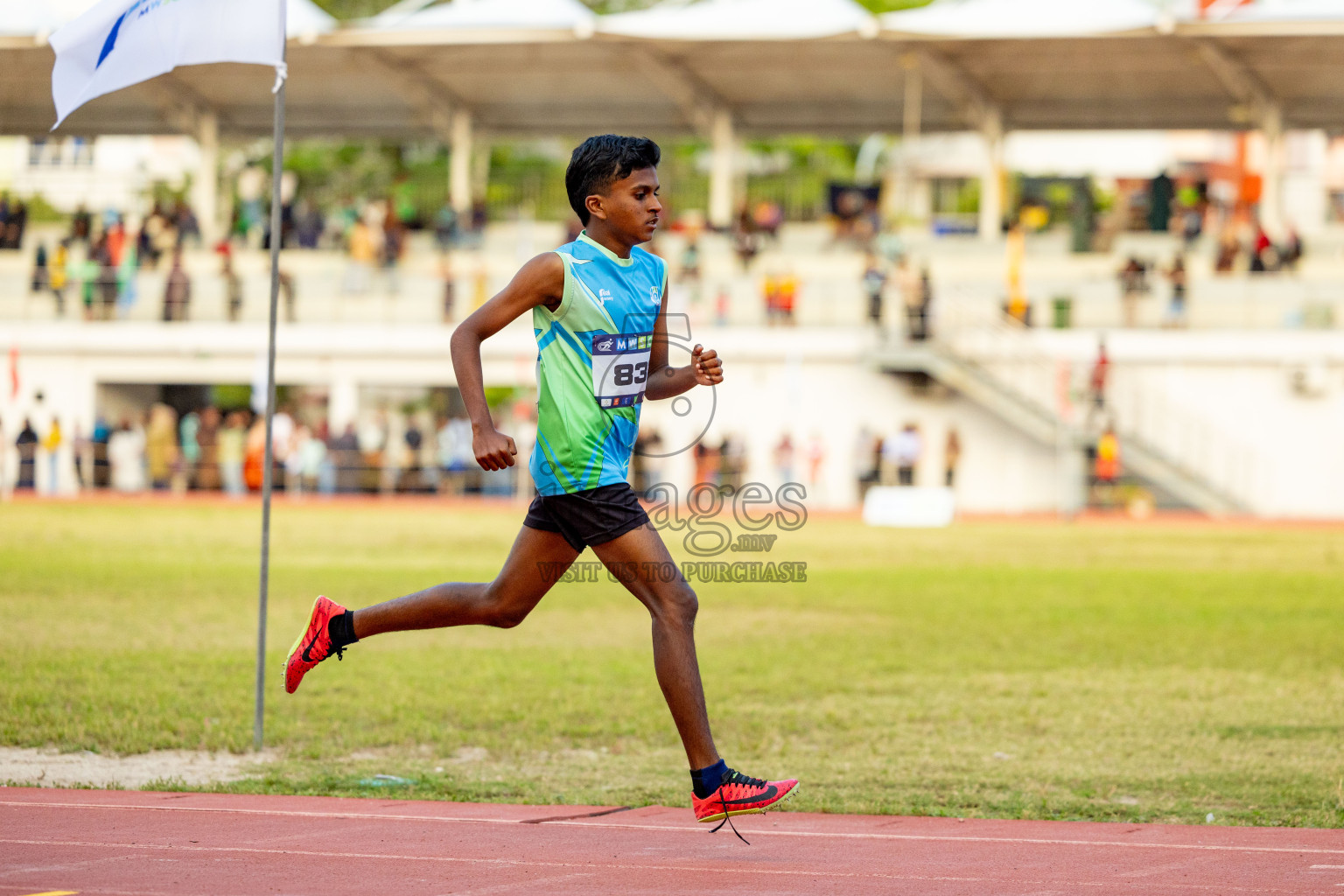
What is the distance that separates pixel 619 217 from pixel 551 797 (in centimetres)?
230

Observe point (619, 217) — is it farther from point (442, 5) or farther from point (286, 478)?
point (442, 5)

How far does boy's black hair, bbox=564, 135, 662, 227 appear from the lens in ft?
17.4

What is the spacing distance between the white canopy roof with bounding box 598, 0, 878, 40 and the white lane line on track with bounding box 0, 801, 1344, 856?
3143cm

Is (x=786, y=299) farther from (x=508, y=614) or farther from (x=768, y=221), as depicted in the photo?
(x=508, y=614)

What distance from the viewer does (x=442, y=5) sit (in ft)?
130

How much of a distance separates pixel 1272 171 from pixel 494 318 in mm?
34978

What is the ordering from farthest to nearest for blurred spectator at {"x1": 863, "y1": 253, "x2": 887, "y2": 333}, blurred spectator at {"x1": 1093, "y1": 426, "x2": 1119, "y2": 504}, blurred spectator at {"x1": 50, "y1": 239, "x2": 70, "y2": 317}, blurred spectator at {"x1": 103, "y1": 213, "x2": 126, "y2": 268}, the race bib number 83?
blurred spectator at {"x1": 103, "y1": 213, "x2": 126, "y2": 268}, blurred spectator at {"x1": 50, "y1": 239, "x2": 70, "y2": 317}, blurred spectator at {"x1": 863, "y1": 253, "x2": 887, "y2": 333}, blurred spectator at {"x1": 1093, "y1": 426, "x2": 1119, "y2": 504}, the race bib number 83

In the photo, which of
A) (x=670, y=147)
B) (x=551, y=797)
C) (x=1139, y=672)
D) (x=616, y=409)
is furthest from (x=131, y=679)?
(x=670, y=147)

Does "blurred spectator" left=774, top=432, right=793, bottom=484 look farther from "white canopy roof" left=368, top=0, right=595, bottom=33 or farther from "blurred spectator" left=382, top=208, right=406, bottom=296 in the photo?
"white canopy roof" left=368, top=0, right=595, bottom=33

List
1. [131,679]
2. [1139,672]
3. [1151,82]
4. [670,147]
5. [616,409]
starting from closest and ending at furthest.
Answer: [616,409]
[131,679]
[1139,672]
[1151,82]
[670,147]

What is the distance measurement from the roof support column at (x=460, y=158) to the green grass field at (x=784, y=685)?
22651 millimetres

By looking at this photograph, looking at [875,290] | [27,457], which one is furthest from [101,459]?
[875,290]

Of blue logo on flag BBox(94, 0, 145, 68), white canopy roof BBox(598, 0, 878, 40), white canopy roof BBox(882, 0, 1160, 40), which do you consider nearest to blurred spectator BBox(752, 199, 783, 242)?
white canopy roof BBox(598, 0, 878, 40)

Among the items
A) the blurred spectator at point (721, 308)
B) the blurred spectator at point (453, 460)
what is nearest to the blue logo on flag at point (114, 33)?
the blurred spectator at point (453, 460)
